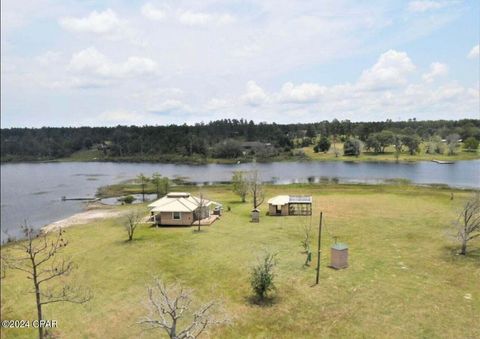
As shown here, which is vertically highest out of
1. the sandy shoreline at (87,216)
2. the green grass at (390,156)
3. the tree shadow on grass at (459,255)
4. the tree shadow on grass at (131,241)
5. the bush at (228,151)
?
the bush at (228,151)

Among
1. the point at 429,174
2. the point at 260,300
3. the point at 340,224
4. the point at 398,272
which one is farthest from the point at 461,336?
the point at 429,174

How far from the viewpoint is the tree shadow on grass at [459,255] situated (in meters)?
28.6

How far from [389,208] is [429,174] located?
49873 mm

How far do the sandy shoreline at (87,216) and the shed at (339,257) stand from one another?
3306 cm

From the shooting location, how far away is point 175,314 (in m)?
15.2

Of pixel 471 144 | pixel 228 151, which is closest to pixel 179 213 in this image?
pixel 228 151

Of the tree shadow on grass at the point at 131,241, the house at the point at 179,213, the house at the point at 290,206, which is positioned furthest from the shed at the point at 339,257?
the house at the point at 290,206

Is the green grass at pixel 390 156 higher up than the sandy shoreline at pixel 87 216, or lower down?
higher up

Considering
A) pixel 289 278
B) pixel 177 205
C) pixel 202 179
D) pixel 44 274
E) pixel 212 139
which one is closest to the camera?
pixel 289 278

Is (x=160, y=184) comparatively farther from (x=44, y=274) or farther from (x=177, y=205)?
(x=44, y=274)

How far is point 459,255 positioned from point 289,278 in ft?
45.0

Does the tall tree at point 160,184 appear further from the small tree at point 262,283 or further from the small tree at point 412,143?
the small tree at point 412,143

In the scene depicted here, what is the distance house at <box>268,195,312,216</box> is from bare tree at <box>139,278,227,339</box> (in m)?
24.2

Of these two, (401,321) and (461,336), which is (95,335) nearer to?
(401,321)
